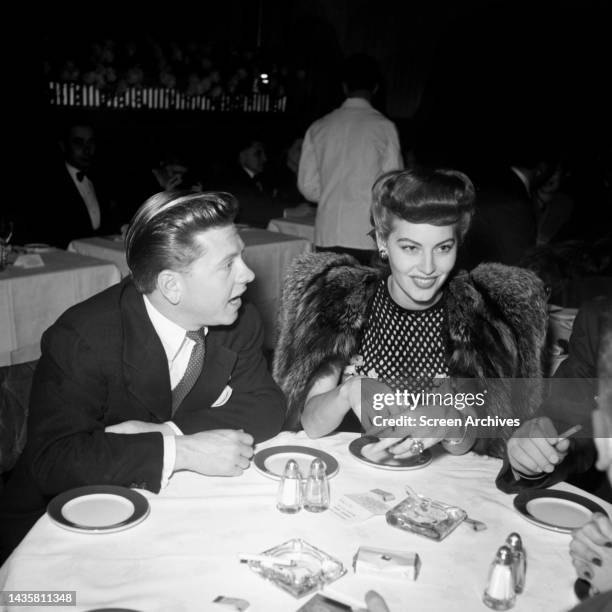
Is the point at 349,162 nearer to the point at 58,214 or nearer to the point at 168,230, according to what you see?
the point at 58,214

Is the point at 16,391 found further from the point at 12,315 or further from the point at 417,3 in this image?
the point at 417,3

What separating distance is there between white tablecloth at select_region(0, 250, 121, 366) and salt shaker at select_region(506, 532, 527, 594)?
313 cm

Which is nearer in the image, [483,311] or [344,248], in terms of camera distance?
[483,311]

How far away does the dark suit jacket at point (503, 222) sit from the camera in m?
3.68

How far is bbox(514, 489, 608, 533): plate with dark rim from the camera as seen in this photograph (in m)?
1.61

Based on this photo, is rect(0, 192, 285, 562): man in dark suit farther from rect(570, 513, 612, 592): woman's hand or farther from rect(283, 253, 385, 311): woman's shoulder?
rect(570, 513, 612, 592): woman's hand

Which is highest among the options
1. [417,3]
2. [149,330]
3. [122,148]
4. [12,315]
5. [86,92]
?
[417,3]

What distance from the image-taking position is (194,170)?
27.4ft

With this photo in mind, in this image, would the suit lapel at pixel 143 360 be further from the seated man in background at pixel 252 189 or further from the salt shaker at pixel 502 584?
the seated man in background at pixel 252 189

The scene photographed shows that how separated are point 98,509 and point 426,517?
717mm

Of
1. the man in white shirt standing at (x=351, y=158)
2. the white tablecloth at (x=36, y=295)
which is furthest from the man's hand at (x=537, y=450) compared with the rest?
the man in white shirt standing at (x=351, y=158)

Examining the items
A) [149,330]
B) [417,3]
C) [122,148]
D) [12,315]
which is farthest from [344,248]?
[417,3]

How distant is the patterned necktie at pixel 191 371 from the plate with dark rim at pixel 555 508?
94cm

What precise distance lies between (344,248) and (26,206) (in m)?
2.38
